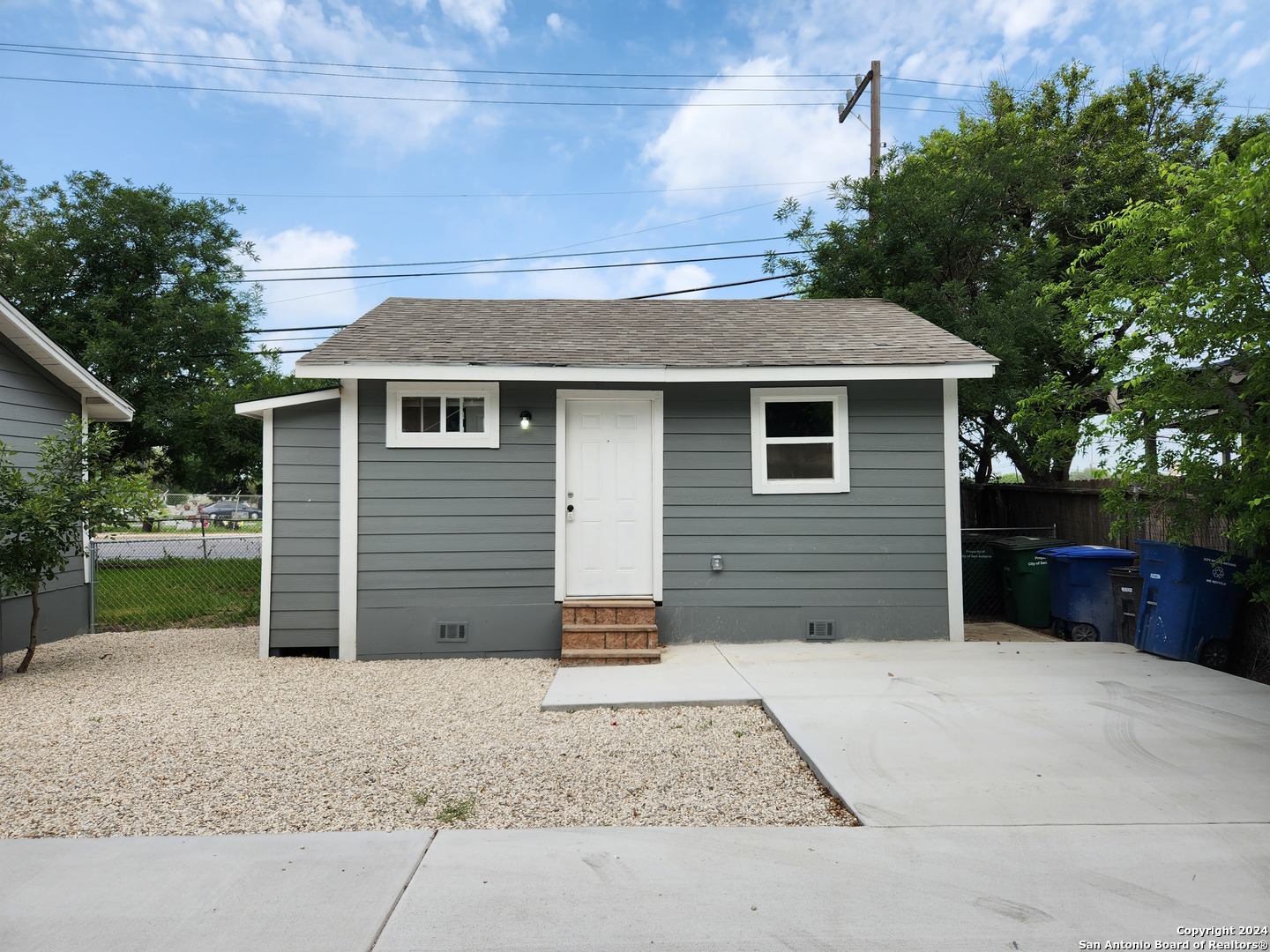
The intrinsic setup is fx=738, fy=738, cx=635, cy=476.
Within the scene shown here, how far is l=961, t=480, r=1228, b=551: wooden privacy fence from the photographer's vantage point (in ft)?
23.8

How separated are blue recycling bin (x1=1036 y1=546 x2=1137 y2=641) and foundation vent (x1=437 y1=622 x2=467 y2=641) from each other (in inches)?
220

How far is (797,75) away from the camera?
1427 centimetres

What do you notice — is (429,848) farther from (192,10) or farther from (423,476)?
(192,10)

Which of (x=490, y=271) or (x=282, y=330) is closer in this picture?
(x=282, y=330)

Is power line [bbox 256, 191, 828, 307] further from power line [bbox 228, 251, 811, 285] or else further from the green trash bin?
the green trash bin

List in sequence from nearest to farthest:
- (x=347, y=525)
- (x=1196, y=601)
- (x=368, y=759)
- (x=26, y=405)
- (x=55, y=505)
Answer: (x=368, y=759)
(x=1196, y=601)
(x=55, y=505)
(x=347, y=525)
(x=26, y=405)

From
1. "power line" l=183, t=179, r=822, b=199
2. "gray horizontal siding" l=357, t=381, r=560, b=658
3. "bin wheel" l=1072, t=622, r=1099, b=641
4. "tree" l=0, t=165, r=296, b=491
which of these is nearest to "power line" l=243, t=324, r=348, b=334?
"tree" l=0, t=165, r=296, b=491

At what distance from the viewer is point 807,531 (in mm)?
6543

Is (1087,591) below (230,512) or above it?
below

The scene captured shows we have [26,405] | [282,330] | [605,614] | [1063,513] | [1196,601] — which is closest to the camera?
[1196,601]

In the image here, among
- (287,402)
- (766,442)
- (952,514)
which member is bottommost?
(952,514)

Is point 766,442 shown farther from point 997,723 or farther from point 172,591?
point 172,591

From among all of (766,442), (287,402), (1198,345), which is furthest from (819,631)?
(287,402)

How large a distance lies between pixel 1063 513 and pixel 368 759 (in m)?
8.52
